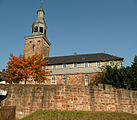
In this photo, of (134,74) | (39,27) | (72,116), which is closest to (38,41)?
(39,27)

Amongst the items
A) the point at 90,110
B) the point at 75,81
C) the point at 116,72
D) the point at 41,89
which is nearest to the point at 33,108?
the point at 41,89

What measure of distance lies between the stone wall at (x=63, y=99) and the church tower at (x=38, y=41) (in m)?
22.1

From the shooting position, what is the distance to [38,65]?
74.9ft

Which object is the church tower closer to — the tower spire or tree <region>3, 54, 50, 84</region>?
the tower spire

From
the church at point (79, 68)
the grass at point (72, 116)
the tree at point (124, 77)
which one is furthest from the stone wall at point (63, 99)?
the church at point (79, 68)

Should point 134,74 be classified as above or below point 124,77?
above

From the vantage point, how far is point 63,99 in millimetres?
10867

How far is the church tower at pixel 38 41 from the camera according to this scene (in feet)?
108

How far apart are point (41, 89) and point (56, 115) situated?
2720 mm

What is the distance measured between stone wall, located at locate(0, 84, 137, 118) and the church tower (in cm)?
2212

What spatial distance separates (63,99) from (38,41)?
25.4 metres

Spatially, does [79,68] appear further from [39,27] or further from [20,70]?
[39,27]

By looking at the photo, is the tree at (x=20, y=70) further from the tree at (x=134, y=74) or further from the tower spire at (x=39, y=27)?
the tree at (x=134, y=74)

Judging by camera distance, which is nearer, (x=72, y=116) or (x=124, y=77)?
(x=72, y=116)
